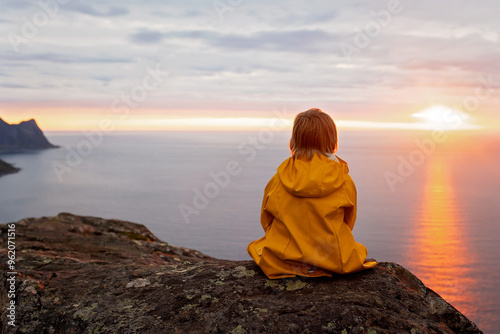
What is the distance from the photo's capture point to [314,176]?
17.4 feet

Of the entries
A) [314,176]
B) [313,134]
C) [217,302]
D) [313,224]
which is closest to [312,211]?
[313,224]

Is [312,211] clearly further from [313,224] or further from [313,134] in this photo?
[313,134]

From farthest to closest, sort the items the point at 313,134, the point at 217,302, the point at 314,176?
the point at 313,134
the point at 314,176
the point at 217,302

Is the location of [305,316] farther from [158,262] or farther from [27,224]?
[27,224]

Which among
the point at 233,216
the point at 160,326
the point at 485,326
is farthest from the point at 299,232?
the point at 233,216

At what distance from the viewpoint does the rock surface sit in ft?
14.5

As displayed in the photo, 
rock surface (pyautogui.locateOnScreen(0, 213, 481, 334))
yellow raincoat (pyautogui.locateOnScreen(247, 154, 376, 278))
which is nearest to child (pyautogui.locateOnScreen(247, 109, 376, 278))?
yellow raincoat (pyautogui.locateOnScreen(247, 154, 376, 278))

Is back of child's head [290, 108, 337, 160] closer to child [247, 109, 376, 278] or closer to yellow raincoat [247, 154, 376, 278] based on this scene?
child [247, 109, 376, 278]

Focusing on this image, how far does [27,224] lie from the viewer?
10.5 meters

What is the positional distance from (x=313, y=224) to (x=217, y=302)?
169 centimetres

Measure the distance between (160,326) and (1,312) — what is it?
2.53m

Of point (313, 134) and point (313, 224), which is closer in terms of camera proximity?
point (313, 224)

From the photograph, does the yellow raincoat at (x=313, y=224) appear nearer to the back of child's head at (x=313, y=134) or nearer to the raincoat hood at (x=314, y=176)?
the raincoat hood at (x=314, y=176)

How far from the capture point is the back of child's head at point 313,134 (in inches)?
216
